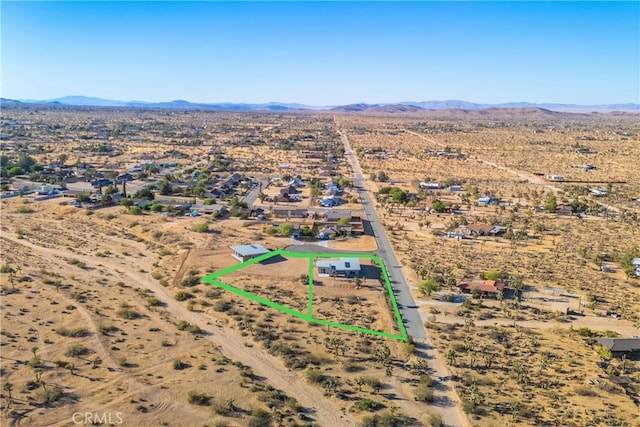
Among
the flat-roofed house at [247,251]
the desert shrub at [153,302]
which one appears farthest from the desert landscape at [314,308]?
the flat-roofed house at [247,251]

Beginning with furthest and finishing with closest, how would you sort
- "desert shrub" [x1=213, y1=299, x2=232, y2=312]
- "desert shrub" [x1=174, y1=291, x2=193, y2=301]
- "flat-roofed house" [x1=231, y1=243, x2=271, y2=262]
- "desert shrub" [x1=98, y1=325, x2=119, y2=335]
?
1. "flat-roofed house" [x1=231, y1=243, x2=271, y2=262]
2. "desert shrub" [x1=174, y1=291, x2=193, y2=301]
3. "desert shrub" [x1=213, y1=299, x2=232, y2=312]
4. "desert shrub" [x1=98, y1=325, x2=119, y2=335]

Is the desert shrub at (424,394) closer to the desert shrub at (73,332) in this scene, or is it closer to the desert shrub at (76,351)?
the desert shrub at (76,351)

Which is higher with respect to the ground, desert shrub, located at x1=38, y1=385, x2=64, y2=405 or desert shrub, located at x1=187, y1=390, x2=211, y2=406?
desert shrub, located at x1=38, y1=385, x2=64, y2=405

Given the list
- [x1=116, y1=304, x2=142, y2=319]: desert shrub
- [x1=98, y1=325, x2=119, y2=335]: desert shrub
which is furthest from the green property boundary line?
[x1=98, y1=325, x2=119, y2=335]: desert shrub

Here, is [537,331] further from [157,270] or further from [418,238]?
[157,270]

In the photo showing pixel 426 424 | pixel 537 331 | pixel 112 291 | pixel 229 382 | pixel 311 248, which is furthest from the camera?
pixel 311 248

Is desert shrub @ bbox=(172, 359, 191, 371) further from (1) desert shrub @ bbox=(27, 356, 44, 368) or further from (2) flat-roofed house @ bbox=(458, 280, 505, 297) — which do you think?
(2) flat-roofed house @ bbox=(458, 280, 505, 297)

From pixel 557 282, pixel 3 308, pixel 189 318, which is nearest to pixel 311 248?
pixel 189 318
